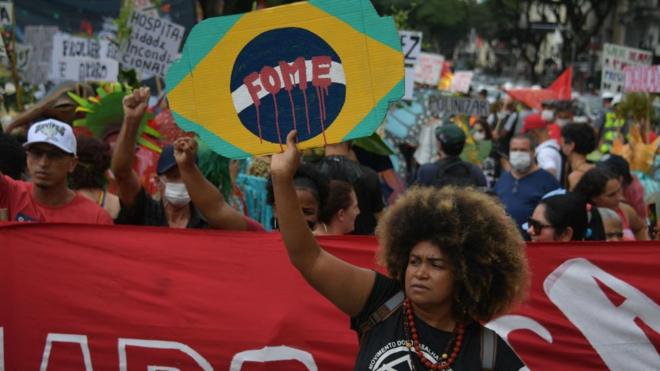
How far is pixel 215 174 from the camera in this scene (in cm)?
591

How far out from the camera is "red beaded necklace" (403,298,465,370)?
9.92 feet

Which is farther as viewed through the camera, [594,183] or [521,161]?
[521,161]

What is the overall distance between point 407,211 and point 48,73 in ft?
38.8

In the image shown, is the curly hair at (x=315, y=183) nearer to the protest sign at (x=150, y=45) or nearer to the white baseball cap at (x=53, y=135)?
the white baseball cap at (x=53, y=135)

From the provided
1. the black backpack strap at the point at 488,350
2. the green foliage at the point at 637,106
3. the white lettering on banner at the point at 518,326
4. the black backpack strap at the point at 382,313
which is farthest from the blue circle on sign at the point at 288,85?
the green foliage at the point at 637,106

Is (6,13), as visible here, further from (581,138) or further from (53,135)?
(53,135)

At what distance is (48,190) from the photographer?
5078 millimetres

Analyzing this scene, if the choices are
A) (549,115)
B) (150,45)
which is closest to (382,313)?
(150,45)

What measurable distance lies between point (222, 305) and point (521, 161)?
11.7 ft

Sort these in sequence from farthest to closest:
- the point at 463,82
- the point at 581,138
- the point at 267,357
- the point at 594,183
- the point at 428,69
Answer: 1. the point at 463,82
2. the point at 428,69
3. the point at 581,138
4. the point at 594,183
5. the point at 267,357

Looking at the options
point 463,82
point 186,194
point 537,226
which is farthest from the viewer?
point 463,82

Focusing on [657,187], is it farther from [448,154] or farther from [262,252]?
[262,252]

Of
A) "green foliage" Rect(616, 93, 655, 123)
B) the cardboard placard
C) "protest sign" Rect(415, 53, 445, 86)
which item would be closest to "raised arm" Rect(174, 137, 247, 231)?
"green foliage" Rect(616, 93, 655, 123)

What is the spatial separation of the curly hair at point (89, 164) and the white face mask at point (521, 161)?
313cm
